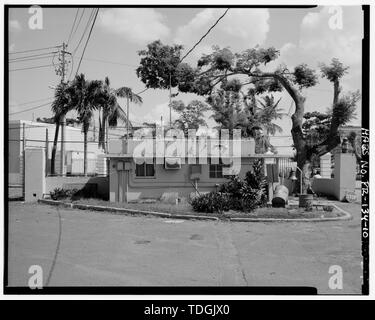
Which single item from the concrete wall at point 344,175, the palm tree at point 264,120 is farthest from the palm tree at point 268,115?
the concrete wall at point 344,175

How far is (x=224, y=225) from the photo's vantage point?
13344mm

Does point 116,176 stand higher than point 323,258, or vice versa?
point 116,176

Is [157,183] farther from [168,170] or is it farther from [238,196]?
[238,196]

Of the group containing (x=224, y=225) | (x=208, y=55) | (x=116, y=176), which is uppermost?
(x=208, y=55)

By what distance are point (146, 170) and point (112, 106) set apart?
6.34 metres

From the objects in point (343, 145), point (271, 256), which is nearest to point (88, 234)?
point (271, 256)

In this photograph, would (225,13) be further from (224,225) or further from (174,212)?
(174,212)

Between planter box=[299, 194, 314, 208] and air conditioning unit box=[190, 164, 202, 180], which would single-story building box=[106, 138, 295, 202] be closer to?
air conditioning unit box=[190, 164, 202, 180]

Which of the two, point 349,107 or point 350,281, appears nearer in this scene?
point 350,281

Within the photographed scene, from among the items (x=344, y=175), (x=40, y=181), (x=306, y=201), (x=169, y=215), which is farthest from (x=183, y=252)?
(x=344, y=175)

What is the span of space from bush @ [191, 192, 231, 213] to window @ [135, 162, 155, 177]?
14.6ft

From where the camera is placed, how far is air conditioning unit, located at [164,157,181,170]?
19078mm

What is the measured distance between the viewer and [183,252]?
30.1 ft

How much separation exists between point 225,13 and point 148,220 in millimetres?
8651
